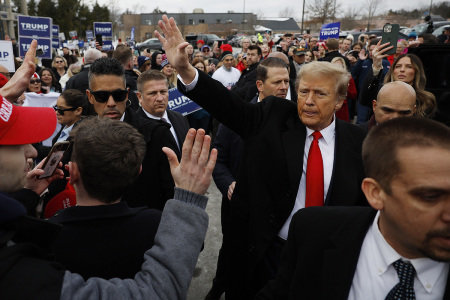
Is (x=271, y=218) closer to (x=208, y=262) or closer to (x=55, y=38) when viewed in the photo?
(x=208, y=262)

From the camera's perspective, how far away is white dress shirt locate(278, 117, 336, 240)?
7.47ft

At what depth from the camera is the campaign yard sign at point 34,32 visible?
24.8 ft

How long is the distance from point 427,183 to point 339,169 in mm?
1057

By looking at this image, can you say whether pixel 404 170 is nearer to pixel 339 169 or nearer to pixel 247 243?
pixel 339 169

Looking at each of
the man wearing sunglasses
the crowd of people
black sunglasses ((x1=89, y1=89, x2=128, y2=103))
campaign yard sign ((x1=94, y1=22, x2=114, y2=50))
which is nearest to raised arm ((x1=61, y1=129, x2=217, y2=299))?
the crowd of people

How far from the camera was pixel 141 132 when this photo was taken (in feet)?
9.22

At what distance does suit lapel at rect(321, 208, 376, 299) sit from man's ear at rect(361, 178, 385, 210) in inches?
6.7

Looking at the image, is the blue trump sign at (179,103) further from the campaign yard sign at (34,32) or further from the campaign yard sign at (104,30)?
the campaign yard sign at (104,30)

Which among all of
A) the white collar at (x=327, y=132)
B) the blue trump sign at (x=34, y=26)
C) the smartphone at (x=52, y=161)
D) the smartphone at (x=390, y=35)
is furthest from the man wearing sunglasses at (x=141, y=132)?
the blue trump sign at (x=34, y=26)

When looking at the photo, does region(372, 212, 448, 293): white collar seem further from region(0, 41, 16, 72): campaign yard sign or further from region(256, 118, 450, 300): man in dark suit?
region(0, 41, 16, 72): campaign yard sign

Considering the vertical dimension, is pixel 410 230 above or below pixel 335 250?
above

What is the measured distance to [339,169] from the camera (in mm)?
2254

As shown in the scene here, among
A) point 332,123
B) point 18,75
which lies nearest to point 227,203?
point 332,123

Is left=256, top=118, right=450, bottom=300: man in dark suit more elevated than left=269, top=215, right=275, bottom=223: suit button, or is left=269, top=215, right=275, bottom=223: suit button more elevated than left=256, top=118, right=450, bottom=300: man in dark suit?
left=256, top=118, right=450, bottom=300: man in dark suit
